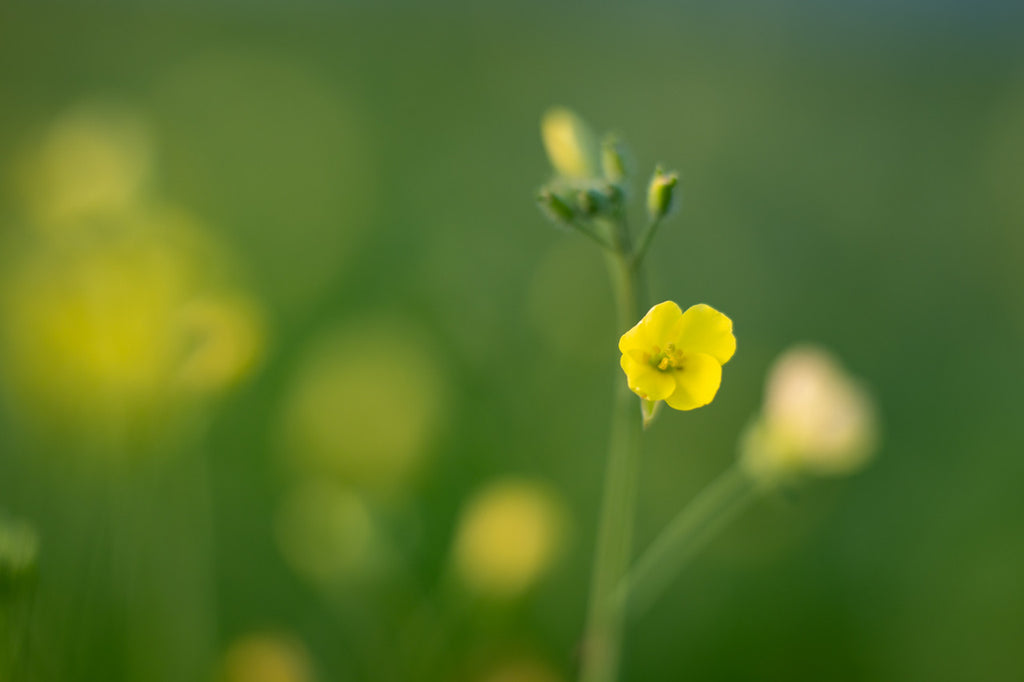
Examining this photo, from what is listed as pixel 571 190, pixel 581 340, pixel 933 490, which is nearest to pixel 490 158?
pixel 581 340

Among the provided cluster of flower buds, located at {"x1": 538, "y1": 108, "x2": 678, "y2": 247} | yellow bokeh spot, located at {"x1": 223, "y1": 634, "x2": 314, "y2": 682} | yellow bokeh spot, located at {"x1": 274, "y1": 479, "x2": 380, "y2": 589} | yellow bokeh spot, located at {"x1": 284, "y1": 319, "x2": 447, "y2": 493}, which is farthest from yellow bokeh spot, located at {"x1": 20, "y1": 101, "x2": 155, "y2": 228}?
cluster of flower buds, located at {"x1": 538, "y1": 108, "x2": 678, "y2": 247}

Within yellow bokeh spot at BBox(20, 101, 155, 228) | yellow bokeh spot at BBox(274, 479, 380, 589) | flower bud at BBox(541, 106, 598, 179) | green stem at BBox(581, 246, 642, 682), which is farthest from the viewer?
yellow bokeh spot at BBox(20, 101, 155, 228)

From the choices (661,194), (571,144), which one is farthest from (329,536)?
(661,194)

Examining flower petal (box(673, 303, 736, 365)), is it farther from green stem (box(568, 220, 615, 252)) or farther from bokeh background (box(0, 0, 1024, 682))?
bokeh background (box(0, 0, 1024, 682))

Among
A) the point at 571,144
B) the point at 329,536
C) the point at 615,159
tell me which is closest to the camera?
the point at 615,159

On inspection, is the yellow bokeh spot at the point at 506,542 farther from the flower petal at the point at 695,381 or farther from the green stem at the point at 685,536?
the flower petal at the point at 695,381

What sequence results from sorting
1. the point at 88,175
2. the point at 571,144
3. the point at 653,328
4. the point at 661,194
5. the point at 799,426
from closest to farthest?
the point at 653,328, the point at 661,194, the point at 571,144, the point at 799,426, the point at 88,175

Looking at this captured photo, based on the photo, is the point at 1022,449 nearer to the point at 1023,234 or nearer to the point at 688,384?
the point at 1023,234

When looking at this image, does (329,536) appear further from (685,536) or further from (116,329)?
(685,536)
